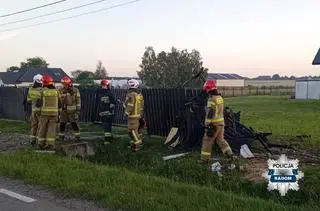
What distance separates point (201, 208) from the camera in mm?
6246

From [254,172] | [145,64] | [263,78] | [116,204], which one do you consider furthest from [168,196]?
[263,78]

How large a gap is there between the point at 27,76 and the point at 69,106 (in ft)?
240

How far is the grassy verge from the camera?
645 centimetres

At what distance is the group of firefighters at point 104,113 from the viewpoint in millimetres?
10133

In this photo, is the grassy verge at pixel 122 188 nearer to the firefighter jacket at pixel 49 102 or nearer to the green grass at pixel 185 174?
the green grass at pixel 185 174

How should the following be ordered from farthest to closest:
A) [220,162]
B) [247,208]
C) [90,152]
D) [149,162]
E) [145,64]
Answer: [145,64]
[90,152]
[149,162]
[220,162]
[247,208]

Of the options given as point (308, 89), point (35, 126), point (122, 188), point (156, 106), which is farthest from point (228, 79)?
point (122, 188)

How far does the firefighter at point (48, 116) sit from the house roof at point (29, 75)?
72.7 m

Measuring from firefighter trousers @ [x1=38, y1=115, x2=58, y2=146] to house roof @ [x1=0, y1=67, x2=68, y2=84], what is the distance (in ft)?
239

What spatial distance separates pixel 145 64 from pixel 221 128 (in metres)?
51.7

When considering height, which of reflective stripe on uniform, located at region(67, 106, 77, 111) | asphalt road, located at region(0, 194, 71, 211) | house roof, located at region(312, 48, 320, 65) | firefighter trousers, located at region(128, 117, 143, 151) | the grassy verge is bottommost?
asphalt road, located at region(0, 194, 71, 211)

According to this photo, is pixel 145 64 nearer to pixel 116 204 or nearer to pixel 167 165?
pixel 167 165

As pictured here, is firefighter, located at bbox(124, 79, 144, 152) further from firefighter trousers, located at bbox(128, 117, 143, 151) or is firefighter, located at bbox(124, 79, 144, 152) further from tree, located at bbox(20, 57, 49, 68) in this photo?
tree, located at bbox(20, 57, 49, 68)

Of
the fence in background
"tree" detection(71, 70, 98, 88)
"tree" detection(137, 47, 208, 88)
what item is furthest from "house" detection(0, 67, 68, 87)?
the fence in background
